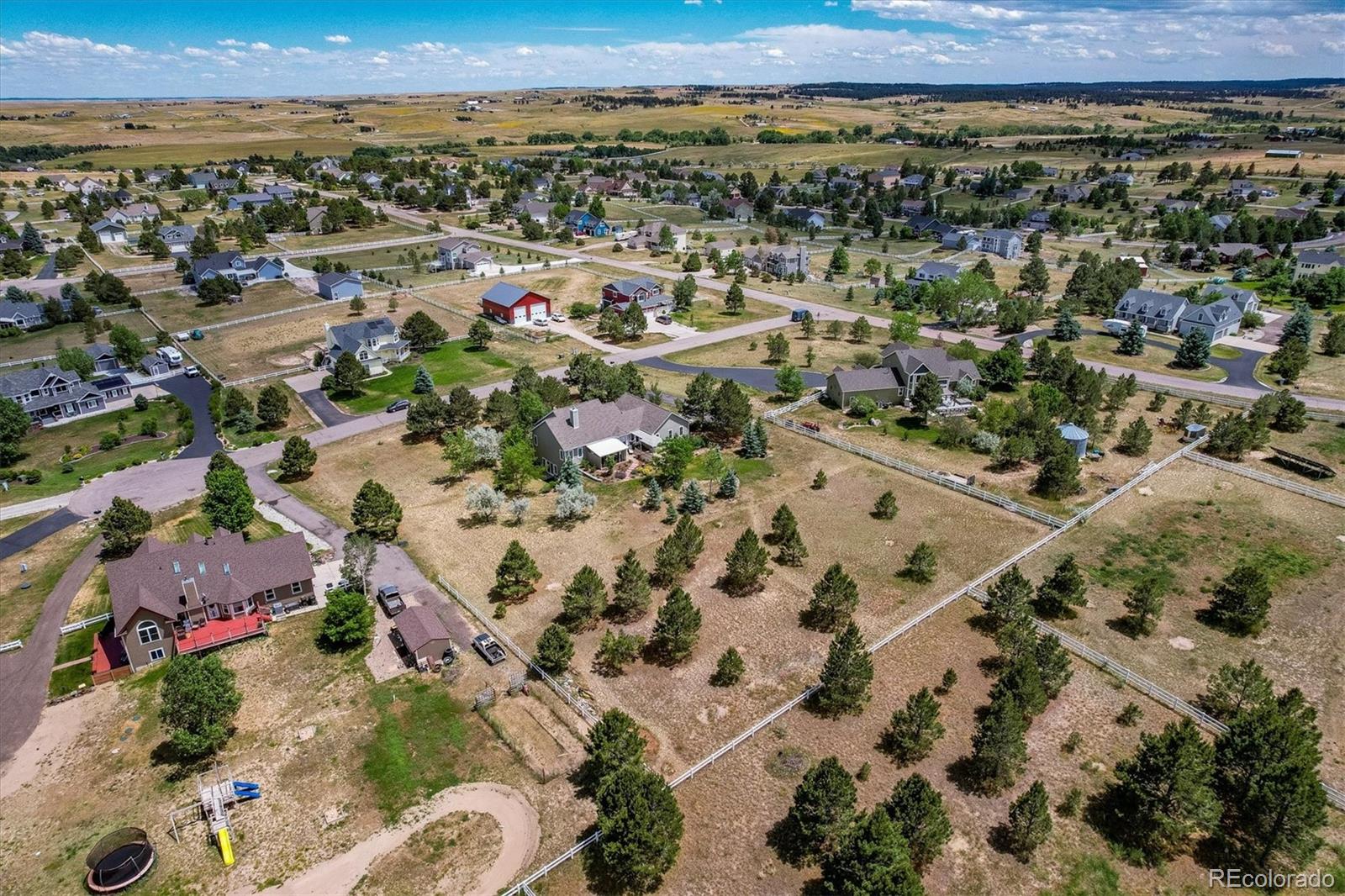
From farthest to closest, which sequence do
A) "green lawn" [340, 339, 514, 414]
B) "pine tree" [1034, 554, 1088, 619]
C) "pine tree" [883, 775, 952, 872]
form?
"green lawn" [340, 339, 514, 414] < "pine tree" [1034, 554, 1088, 619] < "pine tree" [883, 775, 952, 872]

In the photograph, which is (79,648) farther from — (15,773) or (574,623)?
(574,623)

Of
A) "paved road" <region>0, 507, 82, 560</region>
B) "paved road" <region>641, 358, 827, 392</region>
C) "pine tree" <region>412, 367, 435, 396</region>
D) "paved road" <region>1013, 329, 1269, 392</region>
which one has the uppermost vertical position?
"pine tree" <region>412, 367, 435, 396</region>

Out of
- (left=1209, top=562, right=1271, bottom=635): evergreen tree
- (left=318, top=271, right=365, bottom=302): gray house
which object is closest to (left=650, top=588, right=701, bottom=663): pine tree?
(left=1209, top=562, right=1271, bottom=635): evergreen tree

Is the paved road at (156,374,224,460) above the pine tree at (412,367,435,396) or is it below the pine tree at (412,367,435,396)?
below

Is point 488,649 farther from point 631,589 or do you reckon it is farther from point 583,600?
point 631,589

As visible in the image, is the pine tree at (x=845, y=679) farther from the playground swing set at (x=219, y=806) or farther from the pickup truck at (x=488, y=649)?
the playground swing set at (x=219, y=806)

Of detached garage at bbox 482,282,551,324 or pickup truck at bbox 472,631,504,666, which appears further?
detached garage at bbox 482,282,551,324

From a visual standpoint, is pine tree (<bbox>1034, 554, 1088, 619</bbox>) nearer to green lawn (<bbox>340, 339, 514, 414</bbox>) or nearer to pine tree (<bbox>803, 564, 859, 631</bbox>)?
pine tree (<bbox>803, 564, 859, 631</bbox>)
